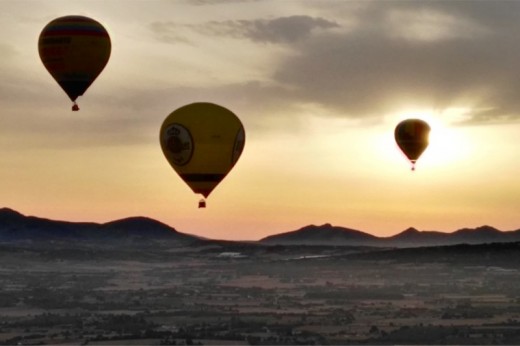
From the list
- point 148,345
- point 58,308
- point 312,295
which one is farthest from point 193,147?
point 312,295

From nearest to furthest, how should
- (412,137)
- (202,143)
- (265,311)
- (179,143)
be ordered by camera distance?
(202,143) → (179,143) → (412,137) → (265,311)

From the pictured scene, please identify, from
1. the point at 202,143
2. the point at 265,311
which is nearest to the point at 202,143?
the point at 202,143

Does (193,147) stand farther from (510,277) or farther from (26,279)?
(26,279)

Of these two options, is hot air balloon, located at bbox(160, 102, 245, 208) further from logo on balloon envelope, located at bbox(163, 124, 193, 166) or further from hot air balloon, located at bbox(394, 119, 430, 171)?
hot air balloon, located at bbox(394, 119, 430, 171)

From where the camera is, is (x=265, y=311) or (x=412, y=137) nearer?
(x=412, y=137)

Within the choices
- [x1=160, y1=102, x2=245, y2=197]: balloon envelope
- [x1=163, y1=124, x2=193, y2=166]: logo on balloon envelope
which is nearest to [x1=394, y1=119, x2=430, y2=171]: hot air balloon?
[x1=160, y1=102, x2=245, y2=197]: balloon envelope

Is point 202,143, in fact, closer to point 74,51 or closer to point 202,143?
point 202,143

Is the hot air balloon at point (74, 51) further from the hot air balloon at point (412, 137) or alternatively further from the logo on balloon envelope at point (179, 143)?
the hot air balloon at point (412, 137)

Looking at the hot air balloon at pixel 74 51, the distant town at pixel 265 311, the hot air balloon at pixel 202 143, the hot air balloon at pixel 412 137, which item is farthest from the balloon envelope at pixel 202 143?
the hot air balloon at pixel 412 137
